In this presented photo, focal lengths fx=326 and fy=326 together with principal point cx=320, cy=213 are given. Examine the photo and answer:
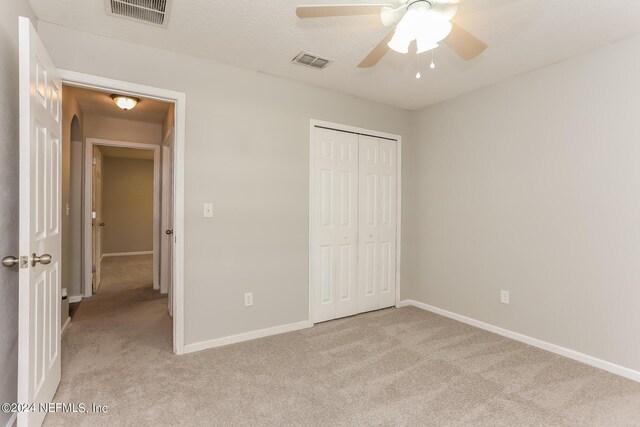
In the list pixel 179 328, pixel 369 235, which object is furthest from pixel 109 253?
pixel 369 235

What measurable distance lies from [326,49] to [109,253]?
768 centimetres

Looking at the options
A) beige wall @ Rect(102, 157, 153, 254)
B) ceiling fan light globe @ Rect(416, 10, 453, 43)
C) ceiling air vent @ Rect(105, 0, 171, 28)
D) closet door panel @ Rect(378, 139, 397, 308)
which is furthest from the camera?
beige wall @ Rect(102, 157, 153, 254)

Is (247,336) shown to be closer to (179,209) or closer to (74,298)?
(179,209)

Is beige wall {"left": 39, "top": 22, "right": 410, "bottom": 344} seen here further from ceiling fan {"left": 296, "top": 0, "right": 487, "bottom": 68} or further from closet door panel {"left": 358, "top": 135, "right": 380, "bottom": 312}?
ceiling fan {"left": 296, "top": 0, "right": 487, "bottom": 68}

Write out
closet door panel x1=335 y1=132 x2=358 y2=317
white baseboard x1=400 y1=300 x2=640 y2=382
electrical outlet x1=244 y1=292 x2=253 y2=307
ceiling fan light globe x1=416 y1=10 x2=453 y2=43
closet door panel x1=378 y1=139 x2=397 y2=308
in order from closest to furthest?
ceiling fan light globe x1=416 y1=10 x2=453 y2=43, white baseboard x1=400 y1=300 x2=640 y2=382, electrical outlet x1=244 y1=292 x2=253 y2=307, closet door panel x1=335 y1=132 x2=358 y2=317, closet door panel x1=378 y1=139 x2=397 y2=308

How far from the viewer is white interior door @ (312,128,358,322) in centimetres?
332

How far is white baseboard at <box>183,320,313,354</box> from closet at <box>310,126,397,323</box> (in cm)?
21

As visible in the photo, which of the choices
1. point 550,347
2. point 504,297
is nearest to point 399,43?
point 504,297

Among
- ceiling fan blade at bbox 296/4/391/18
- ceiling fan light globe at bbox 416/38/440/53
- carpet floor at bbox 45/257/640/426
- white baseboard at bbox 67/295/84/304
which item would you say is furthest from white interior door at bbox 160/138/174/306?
ceiling fan light globe at bbox 416/38/440/53

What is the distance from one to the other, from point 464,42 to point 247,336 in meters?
2.72

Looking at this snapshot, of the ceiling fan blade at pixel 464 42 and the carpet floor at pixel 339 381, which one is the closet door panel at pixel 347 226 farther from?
the ceiling fan blade at pixel 464 42

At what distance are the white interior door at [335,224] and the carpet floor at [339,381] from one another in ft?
1.16

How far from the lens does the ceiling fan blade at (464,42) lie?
165cm

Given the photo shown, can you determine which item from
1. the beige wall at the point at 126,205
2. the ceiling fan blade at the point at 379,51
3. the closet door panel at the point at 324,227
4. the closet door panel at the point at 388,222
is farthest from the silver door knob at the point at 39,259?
the beige wall at the point at 126,205
